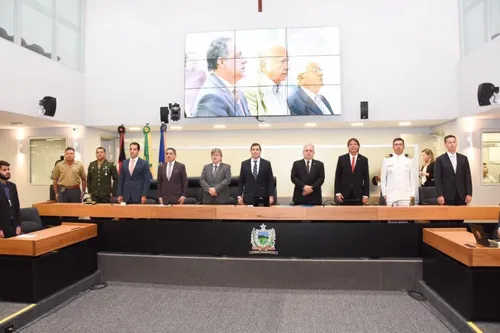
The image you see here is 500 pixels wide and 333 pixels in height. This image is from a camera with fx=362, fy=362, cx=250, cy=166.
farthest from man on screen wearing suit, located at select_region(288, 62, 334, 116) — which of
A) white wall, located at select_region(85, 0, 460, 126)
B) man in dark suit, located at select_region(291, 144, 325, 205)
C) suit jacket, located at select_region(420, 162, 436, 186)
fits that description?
man in dark suit, located at select_region(291, 144, 325, 205)

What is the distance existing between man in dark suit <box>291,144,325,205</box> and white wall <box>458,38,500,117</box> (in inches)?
126

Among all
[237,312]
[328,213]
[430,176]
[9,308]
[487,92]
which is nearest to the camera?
[9,308]

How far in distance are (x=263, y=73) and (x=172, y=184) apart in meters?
3.41

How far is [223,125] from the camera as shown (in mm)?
7840

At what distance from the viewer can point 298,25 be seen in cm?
756

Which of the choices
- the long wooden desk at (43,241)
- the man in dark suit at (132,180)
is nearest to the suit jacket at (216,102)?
the man in dark suit at (132,180)

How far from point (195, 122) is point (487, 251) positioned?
→ 599cm

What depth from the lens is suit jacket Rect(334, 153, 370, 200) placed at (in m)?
4.88

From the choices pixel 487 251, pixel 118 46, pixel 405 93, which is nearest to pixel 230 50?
pixel 118 46

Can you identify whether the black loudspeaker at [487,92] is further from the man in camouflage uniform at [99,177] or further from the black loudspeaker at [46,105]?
the black loudspeaker at [46,105]

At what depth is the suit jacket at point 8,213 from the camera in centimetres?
365

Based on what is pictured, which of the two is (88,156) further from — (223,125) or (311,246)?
(311,246)

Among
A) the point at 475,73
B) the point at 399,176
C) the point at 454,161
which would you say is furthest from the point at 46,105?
the point at 475,73

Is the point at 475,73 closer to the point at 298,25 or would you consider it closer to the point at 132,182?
the point at 298,25
